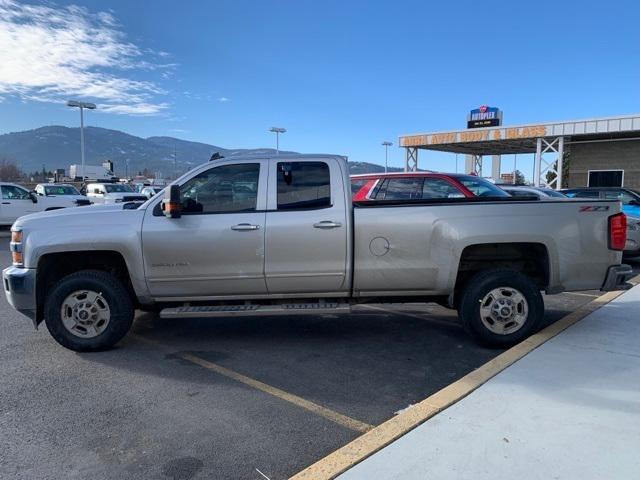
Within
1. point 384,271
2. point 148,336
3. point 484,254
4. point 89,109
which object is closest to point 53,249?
point 148,336

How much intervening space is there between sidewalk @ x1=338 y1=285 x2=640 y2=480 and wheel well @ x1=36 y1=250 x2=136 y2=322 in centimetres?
356

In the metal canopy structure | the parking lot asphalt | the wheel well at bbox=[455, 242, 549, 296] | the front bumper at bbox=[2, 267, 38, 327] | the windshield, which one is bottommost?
the parking lot asphalt

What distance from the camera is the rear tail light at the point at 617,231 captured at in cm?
528

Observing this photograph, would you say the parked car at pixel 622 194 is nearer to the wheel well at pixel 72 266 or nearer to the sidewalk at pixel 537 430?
the sidewalk at pixel 537 430

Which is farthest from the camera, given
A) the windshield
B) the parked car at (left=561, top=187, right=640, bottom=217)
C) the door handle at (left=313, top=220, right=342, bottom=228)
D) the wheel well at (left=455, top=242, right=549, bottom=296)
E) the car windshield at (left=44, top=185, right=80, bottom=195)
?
the windshield

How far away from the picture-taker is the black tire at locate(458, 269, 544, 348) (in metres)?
5.27

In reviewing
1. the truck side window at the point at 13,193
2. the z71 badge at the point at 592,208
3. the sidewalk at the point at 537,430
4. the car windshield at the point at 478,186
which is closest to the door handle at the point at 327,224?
the sidewalk at the point at 537,430

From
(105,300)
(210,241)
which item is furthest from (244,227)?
(105,300)

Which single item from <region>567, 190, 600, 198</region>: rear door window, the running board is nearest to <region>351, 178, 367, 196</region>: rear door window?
the running board

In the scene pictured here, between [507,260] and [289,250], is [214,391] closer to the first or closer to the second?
[289,250]

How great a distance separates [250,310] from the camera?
17.3 feet

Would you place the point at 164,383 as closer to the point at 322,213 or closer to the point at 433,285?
the point at 322,213

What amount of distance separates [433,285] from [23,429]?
12.3 ft

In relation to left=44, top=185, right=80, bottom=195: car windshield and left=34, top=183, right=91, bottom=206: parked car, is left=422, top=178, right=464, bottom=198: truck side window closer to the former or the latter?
left=34, top=183, right=91, bottom=206: parked car
